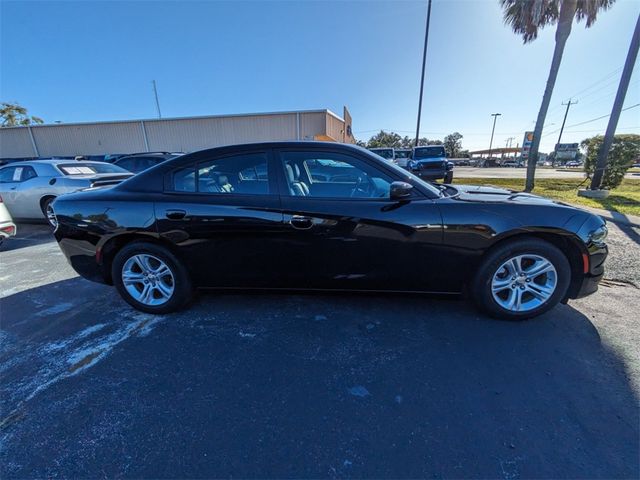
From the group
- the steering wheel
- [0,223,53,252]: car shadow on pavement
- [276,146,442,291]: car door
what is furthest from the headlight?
[0,223,53,252]: car shadow on pavement

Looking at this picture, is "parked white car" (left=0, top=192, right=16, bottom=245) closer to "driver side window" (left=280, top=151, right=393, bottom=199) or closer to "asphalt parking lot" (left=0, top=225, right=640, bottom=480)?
"asphalt parking lot" (left=0, top=225, right=640, bottom=480)

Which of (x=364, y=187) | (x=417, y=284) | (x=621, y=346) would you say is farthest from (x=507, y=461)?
(x=364, y=187)

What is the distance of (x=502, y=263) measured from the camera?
8.39 ft

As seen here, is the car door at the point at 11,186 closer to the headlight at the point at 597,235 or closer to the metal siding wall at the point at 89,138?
the headlight at the point at 597,235

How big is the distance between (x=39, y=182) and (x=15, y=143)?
27.3 m

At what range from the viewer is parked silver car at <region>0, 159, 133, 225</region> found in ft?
20.0

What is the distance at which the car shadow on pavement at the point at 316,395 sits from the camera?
1.50 metres

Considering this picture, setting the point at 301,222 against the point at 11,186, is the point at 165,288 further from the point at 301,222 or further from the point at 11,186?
the point at 11,186

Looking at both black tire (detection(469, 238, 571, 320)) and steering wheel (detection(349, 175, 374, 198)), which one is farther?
steering wheel (detection(349, 175, 374, 198))

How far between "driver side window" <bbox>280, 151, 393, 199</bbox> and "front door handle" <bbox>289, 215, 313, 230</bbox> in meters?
0.22

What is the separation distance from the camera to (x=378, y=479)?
55.1 inches

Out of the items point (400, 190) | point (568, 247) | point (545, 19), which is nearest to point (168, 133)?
point (545, 19)

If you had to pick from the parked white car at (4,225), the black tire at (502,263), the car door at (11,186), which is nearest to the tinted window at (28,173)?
the car door at (11,186)

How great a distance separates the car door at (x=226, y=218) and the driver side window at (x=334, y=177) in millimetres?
195
